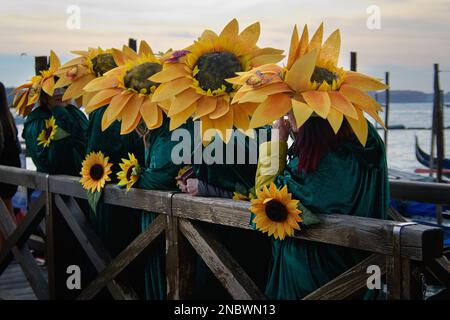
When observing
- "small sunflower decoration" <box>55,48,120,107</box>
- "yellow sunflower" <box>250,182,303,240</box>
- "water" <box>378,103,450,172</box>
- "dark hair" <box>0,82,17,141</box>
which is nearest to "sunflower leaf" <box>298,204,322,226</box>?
"yellow sunflower" <box>250,182,303,240</box>

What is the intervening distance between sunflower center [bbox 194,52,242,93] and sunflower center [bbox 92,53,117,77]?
1201 millimetres

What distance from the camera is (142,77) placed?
3348 mm

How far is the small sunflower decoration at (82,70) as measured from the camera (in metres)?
A: 3.93

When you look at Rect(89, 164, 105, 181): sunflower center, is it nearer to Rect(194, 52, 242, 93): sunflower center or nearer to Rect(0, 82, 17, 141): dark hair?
Rect(194, 52, 242, 93): sunflower center

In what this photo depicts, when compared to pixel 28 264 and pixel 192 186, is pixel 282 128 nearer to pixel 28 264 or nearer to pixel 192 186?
pixel 192 186

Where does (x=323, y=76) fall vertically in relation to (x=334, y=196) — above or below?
above

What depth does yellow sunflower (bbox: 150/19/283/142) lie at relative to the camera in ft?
9.39

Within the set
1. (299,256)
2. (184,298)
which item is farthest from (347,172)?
(184,298)

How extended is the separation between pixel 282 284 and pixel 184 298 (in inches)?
26.6

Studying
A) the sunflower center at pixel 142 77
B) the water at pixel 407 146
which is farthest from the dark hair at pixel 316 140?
the water at pixel 407 146

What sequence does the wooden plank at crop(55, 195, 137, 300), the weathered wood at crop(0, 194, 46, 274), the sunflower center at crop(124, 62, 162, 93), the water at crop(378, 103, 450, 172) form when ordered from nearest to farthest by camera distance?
the sunflower center at crop(124, 62, 162, 93)
the wooden plank at crop(55, 195, 137, 300)
the weathered wood at crop(0, 194, 46, 274)
the water at crop(378, 103, 450, 172)

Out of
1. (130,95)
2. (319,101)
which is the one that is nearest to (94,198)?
(130,95)

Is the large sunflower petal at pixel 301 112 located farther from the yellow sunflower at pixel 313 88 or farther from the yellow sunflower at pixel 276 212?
the yellow sunflower at pixel 276 212

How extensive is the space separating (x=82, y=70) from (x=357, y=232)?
224 centimetres
